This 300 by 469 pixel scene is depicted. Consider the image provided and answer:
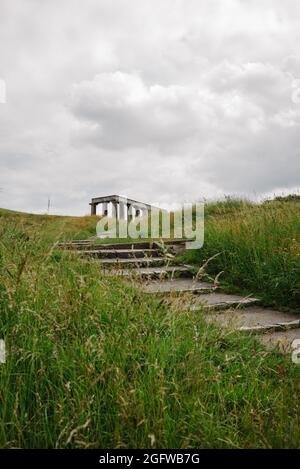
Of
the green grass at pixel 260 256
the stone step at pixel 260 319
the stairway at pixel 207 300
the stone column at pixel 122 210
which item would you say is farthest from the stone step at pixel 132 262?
the stone column at pixel 122 210

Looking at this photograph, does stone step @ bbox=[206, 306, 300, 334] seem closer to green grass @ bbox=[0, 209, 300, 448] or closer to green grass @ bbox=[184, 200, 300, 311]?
green grass @ bbox=[184, 200, 300, 311]

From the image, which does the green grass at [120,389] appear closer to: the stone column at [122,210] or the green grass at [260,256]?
the green grass at [260,256]

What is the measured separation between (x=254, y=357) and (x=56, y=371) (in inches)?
67.7

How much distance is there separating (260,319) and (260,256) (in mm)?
1814

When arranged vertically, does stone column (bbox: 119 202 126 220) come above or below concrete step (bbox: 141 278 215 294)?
above

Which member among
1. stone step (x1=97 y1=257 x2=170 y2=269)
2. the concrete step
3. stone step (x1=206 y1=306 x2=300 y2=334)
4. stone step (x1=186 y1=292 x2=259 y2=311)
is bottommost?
stone step (x1=206 y1=306 x2=300 y2=334)

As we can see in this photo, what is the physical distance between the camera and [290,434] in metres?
2.55

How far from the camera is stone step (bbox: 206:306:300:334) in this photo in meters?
4.98

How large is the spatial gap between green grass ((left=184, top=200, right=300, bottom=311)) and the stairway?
322 millimetres

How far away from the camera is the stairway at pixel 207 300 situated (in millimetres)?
4434

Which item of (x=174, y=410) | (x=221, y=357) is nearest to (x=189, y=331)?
(x=221, y=357)

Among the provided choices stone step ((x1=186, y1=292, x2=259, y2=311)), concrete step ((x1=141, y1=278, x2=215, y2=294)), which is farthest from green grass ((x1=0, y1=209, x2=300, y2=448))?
concrete step ((x1=141, y1=278, x2=215, y2=294))

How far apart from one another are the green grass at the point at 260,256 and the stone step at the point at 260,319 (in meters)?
0.32
